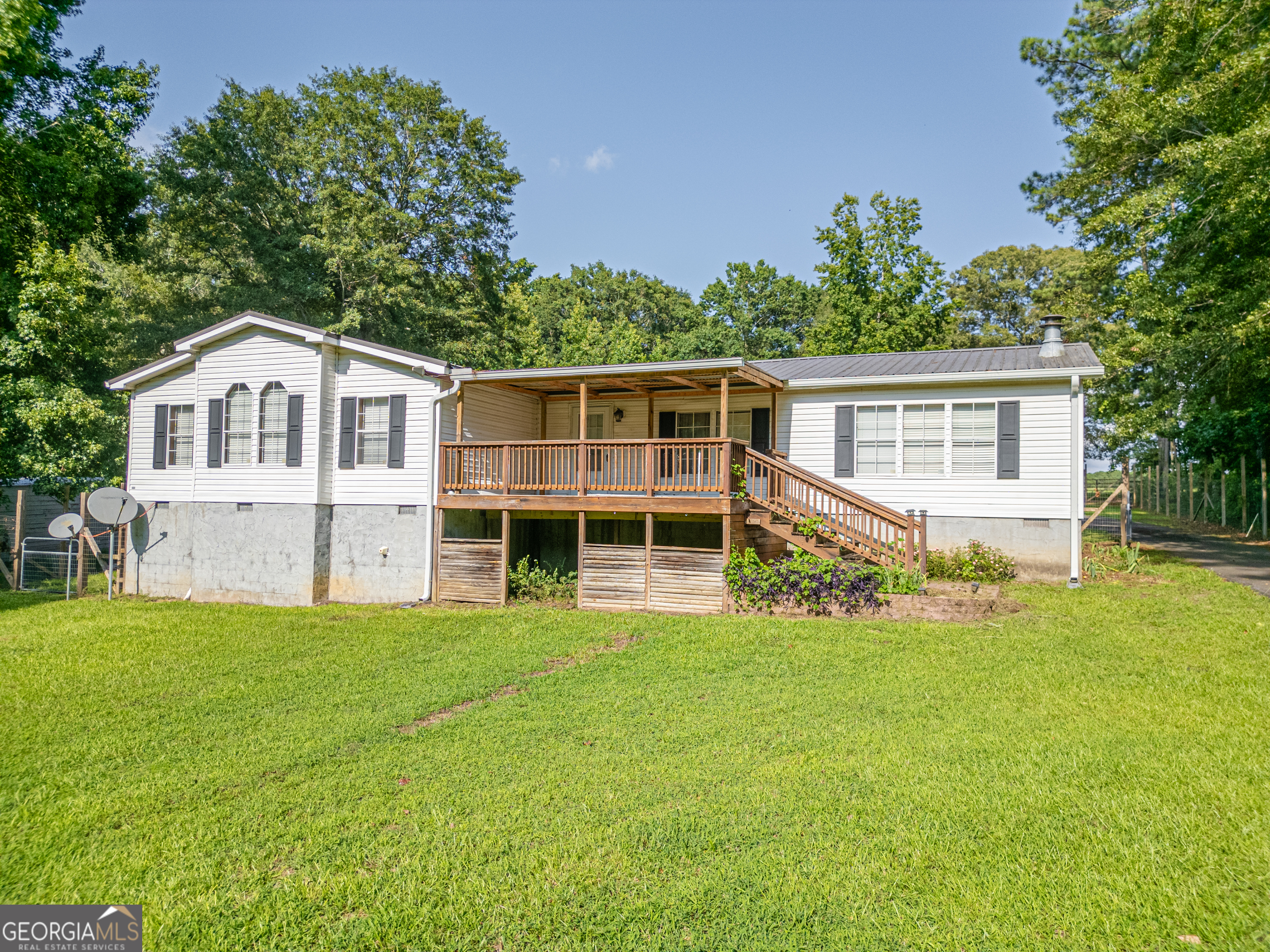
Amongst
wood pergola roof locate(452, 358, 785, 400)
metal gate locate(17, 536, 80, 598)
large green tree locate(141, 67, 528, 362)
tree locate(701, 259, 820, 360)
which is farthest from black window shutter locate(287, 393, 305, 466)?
tree locate(701, 259, 820, 360)

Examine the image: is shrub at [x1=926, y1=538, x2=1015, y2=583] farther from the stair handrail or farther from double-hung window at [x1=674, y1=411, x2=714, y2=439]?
double-hung window at [x1=674, y1=411, x2=714, y2=439]

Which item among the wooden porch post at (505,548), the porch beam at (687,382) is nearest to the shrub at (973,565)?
the porch beam at (687,382)

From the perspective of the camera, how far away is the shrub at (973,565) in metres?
13.2

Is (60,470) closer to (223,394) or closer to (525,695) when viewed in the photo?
(223,394)

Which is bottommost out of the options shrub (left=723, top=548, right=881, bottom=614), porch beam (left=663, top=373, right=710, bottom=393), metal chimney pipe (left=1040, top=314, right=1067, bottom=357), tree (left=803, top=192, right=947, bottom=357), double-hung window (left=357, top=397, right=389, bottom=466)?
shrub (left=723, top=548, right=881, bottom=614)

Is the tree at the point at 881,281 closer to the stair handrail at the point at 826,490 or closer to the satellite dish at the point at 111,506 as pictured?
the stair handrail at the point at 826,490

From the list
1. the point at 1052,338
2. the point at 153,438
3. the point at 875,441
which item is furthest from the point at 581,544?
the point at 153,438

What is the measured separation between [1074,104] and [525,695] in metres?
25.1

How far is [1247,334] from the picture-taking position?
14.2 m

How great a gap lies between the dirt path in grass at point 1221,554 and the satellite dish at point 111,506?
21089 mm

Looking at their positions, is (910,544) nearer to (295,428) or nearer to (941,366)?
(941,366)

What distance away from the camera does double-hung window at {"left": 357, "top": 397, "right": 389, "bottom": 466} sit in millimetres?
14930

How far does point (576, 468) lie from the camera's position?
45.0 feet

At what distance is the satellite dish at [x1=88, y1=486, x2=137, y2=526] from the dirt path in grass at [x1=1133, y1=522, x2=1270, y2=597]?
69.2ft
